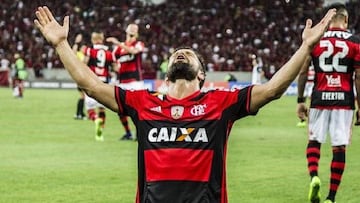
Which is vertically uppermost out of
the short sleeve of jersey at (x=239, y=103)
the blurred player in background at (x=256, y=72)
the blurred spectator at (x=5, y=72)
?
the short sleeve of jersey at (x=239, y=103)

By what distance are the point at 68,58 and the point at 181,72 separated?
0.78 metres

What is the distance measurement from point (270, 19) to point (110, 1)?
36.7ft

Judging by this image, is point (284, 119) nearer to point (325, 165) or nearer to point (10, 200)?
point (325, 165)

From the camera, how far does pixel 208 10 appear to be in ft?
190

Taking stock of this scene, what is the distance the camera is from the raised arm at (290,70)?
554 centimetres

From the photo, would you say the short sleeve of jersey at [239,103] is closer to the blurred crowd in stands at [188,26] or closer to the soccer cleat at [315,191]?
the soccer cleat at [315,191]

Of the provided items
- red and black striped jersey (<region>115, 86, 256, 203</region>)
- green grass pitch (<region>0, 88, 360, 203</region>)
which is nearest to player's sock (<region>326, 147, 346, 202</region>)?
green grass pitch (<region>0, 88, 360, 203</region>)

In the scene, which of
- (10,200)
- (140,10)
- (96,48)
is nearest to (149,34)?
(140,10)

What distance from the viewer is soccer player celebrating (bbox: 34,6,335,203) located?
5785 mm

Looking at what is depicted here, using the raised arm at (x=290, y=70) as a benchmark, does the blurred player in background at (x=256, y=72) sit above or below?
below

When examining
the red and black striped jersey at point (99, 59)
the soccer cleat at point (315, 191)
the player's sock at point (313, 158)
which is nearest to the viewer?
the soccer cleat at point (315, 191)

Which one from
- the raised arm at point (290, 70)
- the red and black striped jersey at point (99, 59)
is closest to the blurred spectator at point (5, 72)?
the red and black striped jersey at point (99, 59)

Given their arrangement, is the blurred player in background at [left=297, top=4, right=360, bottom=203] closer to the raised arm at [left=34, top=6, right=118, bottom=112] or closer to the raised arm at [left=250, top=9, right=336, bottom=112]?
the raised arm at [left=250, top=9, right=336, bottom=112]

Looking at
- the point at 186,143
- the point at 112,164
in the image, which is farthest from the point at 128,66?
the point at 186,143
